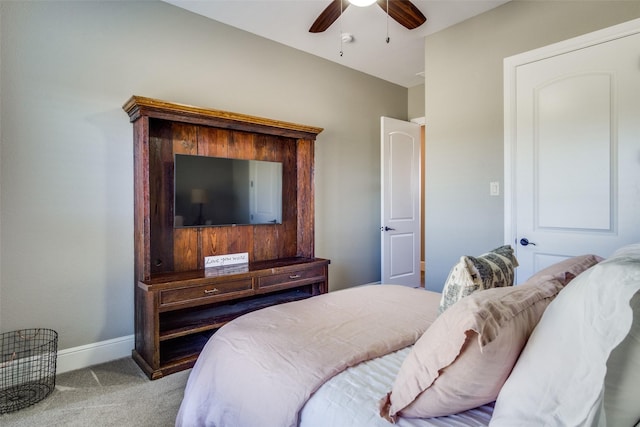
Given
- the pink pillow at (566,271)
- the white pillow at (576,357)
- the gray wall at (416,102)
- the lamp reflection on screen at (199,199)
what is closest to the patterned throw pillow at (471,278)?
the pink pillow at (566,271)

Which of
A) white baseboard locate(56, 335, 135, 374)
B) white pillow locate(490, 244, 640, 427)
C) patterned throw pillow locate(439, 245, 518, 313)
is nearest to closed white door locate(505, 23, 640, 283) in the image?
patterned throw pillow locate(439, 245, 518, 313)

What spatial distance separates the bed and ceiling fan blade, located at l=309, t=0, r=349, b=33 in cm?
183

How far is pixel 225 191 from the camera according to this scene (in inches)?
119

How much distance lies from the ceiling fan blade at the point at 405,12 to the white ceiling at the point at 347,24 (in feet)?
1.16

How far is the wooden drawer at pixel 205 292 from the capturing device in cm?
240

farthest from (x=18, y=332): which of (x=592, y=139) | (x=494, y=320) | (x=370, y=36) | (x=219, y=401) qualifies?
(x=592, y=139)

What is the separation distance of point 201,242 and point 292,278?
0.83 meters

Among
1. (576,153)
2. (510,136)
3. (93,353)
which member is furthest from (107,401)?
(576,153)

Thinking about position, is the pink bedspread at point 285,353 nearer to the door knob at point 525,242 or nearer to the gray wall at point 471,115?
the door knob at point 525,242

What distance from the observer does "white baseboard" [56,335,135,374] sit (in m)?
2.43

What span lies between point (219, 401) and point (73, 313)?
1795 millimetres

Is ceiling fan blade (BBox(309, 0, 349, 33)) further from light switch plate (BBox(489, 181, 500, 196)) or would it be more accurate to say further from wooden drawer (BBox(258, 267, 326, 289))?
wooden drawer (BBox(258, 267, 326, 289))

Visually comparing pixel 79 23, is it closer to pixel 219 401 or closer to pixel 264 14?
pixel 264 14

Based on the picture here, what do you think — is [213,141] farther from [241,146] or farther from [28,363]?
[28,363]
